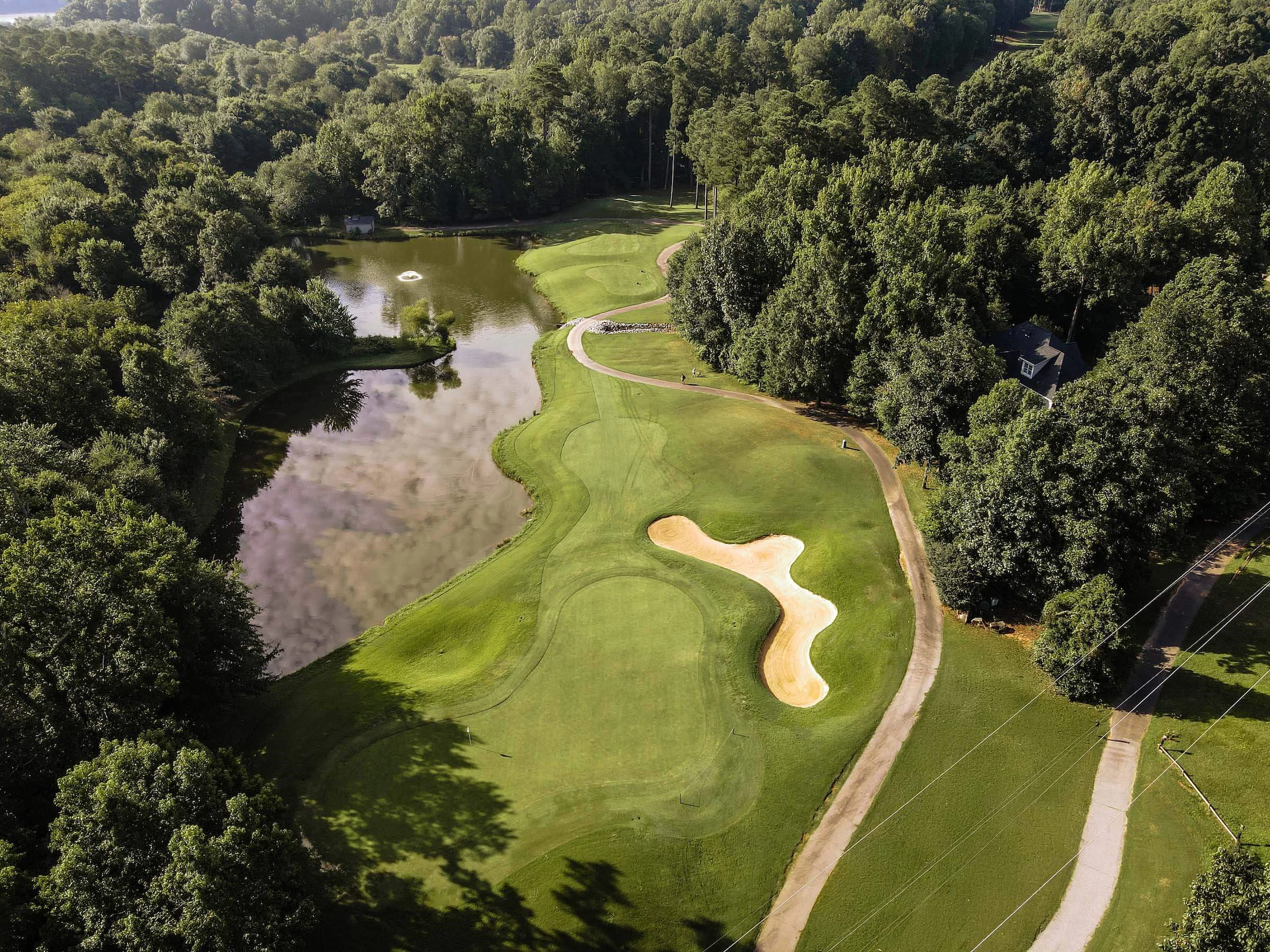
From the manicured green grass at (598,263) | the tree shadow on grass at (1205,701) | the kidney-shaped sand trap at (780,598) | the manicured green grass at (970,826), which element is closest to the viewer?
the manicured green grass at (970,826)

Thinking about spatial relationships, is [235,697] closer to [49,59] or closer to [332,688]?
[332,688]

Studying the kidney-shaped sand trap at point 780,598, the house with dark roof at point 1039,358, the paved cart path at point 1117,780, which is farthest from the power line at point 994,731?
the house with dark roof at point 1039,358

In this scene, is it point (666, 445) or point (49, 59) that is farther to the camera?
point (49, 59)

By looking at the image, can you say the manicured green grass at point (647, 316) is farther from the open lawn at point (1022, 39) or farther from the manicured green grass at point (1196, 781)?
the open lawn at point (1022, 39)

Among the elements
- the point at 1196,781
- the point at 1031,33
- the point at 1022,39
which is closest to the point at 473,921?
the point at 1196,781

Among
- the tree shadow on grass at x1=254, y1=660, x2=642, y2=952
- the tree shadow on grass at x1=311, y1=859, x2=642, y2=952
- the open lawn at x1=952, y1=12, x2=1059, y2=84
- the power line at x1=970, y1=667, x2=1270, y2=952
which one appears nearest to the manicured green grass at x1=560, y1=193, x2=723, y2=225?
the open lawn at x1=952, y1=12, x2=1059, y2=84

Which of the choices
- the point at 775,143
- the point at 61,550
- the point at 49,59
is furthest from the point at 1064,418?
the point at 49,59
